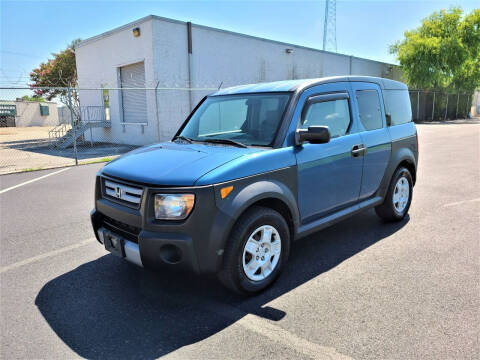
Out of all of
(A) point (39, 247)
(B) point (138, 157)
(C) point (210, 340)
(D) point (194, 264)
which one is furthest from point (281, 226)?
(A) point (39, 247)

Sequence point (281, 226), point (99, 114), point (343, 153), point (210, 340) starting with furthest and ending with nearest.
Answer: point (99, 114) < point (343, 153) < point (281, 226) < point (210, 340)

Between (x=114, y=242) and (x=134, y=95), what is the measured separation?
50.6ft

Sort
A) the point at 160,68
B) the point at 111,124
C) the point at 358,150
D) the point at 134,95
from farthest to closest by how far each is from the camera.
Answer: the point at 111,124 → the point at 134,95 → the point at 160,68 → the point at 358,150

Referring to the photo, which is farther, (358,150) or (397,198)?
(397,198)

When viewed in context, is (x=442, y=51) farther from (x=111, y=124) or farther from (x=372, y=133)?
(x=372, y=133)

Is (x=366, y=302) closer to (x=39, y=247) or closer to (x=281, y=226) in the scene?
(x=281, y=226)

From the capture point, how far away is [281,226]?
3451 mm

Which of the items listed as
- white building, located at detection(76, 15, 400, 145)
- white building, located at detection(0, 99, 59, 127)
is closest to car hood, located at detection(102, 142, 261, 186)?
white building, located at detection(76, 15, 400, 145)

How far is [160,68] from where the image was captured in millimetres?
15922

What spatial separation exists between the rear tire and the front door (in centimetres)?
87

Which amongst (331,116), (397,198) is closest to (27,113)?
(397,198)

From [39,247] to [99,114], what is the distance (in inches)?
639

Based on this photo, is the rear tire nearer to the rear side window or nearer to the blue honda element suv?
the blue honda element suv

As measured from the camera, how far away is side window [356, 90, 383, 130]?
177 inches
